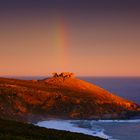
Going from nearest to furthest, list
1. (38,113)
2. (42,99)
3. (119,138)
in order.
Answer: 1. (119,138)
2. (38,113)
3. (42,99)

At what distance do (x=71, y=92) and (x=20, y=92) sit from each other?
31.0 metres

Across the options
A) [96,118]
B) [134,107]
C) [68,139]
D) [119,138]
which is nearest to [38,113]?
[96,118]

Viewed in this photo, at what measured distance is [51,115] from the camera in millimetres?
159750

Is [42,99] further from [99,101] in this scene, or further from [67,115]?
[99,101]

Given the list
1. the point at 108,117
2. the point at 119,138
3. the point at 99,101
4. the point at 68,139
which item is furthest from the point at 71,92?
the point at 68,139

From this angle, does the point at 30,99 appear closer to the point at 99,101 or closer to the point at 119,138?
the point at 99,101

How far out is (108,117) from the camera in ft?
549

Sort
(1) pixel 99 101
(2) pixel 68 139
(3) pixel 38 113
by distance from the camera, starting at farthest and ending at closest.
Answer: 1. (1) pixel 99 101
2. (3) pixel 38 113
3. (2) pixel 68 139

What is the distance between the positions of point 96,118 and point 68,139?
119079 mm

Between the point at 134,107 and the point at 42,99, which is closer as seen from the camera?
the point at 42,99

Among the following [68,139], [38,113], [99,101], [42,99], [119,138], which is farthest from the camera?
[99,101]

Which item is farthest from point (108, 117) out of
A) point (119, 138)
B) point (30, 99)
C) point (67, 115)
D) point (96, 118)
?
point (119, 138)

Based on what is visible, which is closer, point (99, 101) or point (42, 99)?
point (42, 99)

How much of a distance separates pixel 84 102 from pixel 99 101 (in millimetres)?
10106
